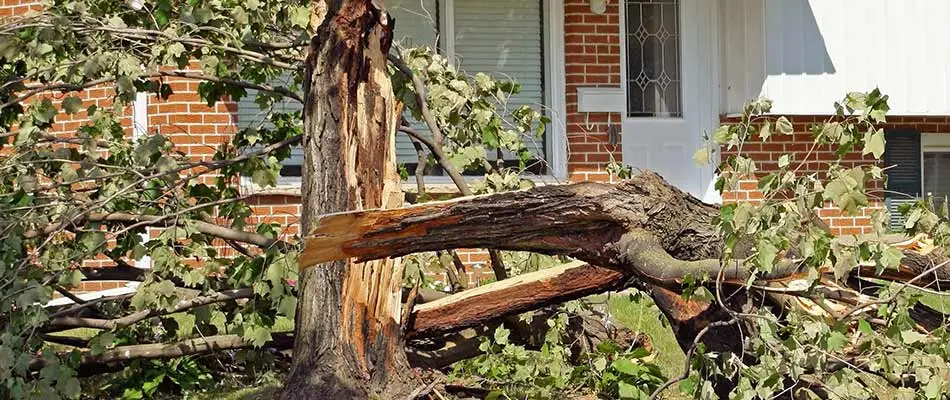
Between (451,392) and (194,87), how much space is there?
519 centimetres

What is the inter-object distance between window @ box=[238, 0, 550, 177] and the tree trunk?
17.3 ft

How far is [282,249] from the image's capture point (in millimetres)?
5555

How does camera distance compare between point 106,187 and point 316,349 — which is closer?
point 316,349

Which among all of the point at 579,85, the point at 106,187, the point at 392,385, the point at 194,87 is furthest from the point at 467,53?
the point at 392,385

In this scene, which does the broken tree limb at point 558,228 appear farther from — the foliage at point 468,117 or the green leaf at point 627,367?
the foliage at point 468,117

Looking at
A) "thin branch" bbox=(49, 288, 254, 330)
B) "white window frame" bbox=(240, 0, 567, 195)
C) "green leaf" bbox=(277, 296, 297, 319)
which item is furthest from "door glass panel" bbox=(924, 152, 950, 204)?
"green leaf" bbox=(277, 296, 297, 319)

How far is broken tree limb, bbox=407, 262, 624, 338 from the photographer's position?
502 cm

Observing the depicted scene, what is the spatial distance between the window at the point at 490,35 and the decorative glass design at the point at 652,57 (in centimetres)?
79

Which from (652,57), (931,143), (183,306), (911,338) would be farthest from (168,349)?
(931,143)

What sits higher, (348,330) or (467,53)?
(467,53)

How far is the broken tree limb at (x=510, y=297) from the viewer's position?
5023 mm

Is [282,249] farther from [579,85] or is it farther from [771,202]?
[579,85]

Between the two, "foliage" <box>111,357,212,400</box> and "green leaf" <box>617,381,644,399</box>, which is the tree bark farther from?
"foliage" <box>111,357,212,400</box>

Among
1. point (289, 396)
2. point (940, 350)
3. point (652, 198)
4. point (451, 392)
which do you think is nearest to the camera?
point (940, 350)
